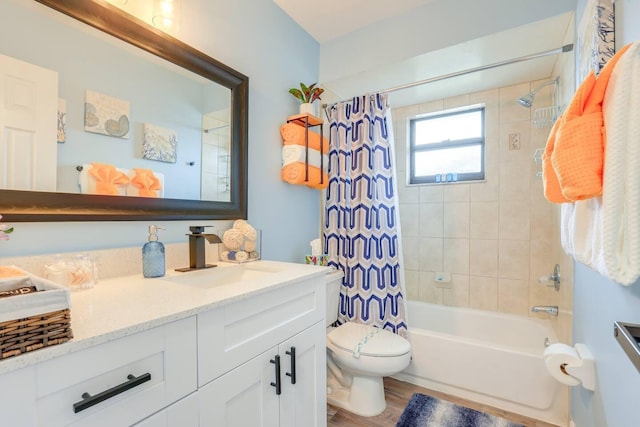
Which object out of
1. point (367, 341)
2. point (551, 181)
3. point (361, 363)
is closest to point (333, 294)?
point (367, 341)

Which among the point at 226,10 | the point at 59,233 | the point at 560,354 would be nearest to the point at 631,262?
the point at 560,354

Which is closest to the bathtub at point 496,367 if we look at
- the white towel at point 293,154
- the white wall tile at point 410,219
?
the white wall tile at point 410,219

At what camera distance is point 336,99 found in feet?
8.09

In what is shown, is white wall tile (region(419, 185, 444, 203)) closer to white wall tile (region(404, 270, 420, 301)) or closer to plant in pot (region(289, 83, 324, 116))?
white wall tile (region(404, 270, 420, 301))

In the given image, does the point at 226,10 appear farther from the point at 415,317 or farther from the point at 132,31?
the point at 415,317

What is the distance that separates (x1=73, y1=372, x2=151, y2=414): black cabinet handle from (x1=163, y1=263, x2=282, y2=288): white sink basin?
1.58 feet

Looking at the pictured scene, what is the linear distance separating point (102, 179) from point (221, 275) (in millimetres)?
589

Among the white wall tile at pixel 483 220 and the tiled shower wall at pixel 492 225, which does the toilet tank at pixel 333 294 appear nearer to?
the tiled shower wall at pixel 492 225

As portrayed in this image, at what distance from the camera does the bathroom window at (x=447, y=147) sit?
2500 millimetres

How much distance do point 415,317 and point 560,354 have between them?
1.36 meters

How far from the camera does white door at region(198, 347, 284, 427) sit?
814 mm

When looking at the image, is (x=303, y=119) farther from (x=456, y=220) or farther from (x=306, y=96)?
(x=456, y=220)

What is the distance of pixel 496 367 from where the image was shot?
5.76 feet

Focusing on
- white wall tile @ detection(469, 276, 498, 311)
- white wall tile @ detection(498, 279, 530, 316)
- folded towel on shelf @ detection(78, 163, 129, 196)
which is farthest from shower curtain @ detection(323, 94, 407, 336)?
folded towel on shelf @ detection(78, 163, 129, 196)
